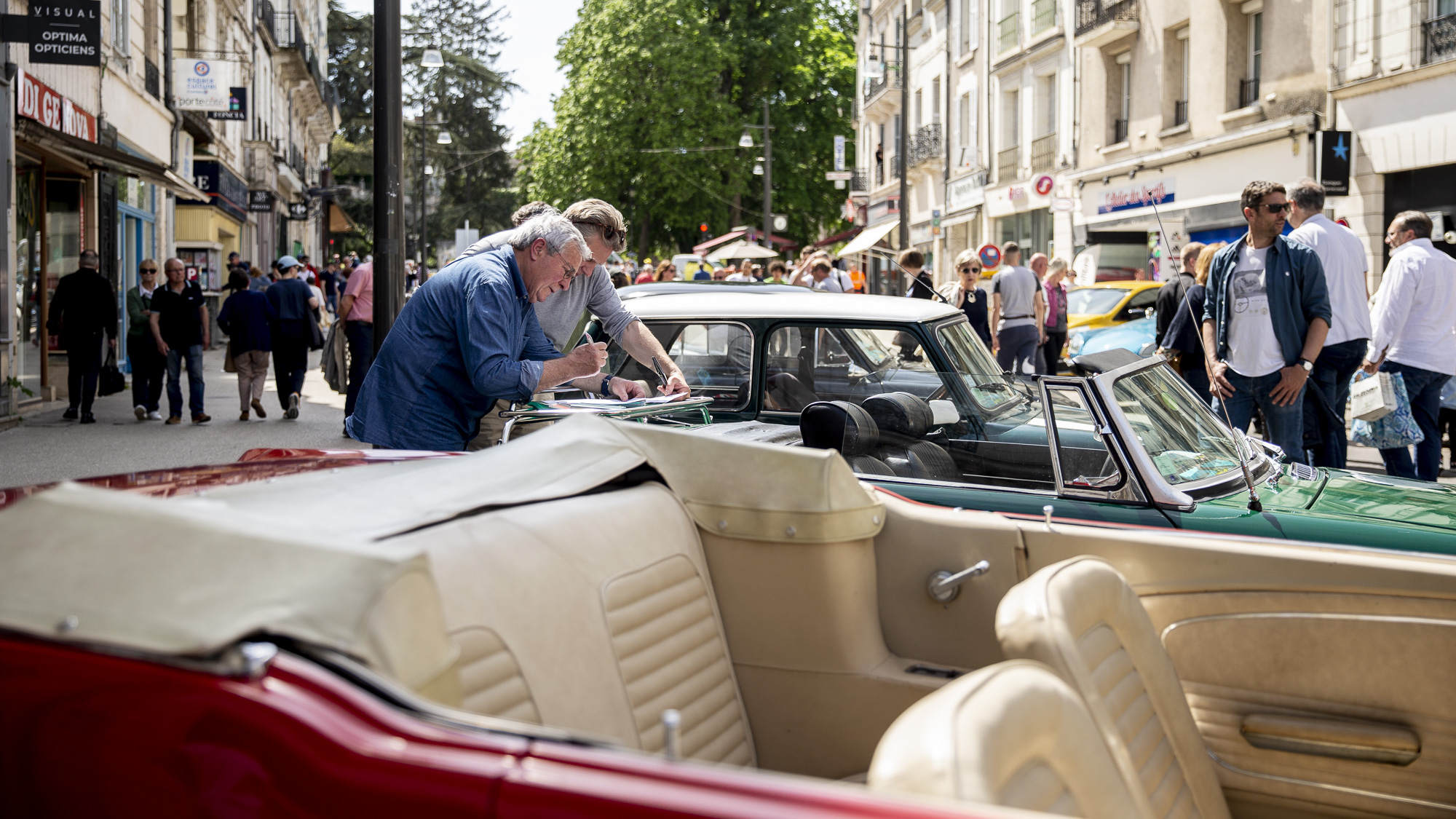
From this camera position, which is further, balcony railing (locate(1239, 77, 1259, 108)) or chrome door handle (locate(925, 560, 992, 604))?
balcony railing (locate(1239, 77, 1259, 108))

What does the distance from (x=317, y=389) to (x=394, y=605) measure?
1638 cm

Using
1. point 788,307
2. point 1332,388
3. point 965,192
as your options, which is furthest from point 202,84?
point 965,192

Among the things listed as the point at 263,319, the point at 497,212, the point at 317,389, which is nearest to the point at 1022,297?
the point at 263,319

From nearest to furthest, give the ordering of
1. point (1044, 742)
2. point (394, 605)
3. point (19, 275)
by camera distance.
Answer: point (394, 605) → point (1044, 742) → point (19, 275)

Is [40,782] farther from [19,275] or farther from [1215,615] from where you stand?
[19,275]

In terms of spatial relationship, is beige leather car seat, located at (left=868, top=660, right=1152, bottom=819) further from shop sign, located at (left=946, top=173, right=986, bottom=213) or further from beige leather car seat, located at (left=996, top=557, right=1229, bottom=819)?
shop sign, located at (left=946, top=173, right=986, bottom=213)

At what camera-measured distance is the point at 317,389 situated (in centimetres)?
1703

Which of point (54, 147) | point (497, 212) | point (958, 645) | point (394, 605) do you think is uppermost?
point (497, 212)

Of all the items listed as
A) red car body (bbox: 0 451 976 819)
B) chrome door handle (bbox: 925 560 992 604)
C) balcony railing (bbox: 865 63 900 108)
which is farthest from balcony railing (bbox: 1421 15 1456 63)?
balcony railing (bbox: 865 63 900 108)

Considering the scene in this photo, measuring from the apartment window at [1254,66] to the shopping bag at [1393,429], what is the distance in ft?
50.9

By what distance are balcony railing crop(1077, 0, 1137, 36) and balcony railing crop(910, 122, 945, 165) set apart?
38.7ft

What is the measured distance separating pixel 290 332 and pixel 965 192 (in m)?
25.9

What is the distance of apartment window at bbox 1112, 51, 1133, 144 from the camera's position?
26.0 meters

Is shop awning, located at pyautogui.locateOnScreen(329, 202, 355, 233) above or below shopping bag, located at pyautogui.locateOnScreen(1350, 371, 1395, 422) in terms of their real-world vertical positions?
above
